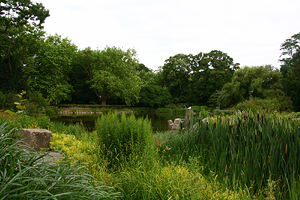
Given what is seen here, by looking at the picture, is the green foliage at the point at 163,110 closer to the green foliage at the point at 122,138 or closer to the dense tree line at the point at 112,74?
the dense tree line at the point at 112,74

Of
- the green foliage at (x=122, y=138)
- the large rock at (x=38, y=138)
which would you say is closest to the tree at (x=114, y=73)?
the large rock at (x=38, y=138)

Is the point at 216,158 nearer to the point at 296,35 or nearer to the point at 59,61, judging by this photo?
the point at 59,61

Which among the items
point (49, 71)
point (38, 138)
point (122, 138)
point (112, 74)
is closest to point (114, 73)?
point (112, 74)

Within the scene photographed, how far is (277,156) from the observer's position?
11.3 feet

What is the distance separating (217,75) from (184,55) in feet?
29.6

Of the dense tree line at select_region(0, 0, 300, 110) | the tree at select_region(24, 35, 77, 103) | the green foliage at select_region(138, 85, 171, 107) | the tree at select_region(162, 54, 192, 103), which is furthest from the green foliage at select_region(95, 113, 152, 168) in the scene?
the tree at select_region(162, 54, 192, 103)

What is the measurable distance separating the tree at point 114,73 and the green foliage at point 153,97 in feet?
17.9

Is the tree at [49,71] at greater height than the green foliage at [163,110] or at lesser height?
greater

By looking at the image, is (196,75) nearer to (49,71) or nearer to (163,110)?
(163,110)

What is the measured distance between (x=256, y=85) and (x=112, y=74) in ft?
63.3

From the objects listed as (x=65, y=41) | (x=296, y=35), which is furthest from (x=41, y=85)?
(x=296, y=35)

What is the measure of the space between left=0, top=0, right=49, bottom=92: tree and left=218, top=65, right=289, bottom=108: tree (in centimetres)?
2065

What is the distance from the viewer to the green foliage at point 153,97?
3891 centimetres

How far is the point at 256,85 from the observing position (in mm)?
23031
